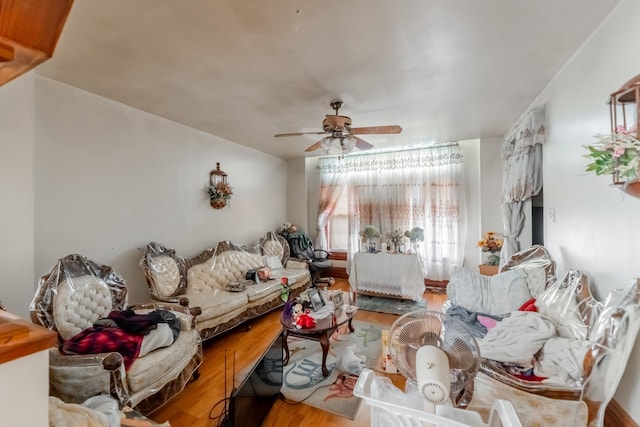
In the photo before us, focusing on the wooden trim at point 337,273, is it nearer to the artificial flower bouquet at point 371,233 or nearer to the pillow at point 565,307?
the artificial flower bouquet at point 371,233

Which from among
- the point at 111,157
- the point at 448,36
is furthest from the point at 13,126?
the point at 448,36

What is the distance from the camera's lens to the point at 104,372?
153cm

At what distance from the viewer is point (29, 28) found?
65 cm

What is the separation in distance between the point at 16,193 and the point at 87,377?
4.67 ft

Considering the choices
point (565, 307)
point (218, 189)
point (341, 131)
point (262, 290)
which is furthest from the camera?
point (218, 189)

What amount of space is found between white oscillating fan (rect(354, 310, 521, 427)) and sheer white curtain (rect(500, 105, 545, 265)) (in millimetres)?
2257

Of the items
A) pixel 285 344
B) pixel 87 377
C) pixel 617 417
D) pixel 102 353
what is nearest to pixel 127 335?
pixel 102 353

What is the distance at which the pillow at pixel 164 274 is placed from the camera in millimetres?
2793

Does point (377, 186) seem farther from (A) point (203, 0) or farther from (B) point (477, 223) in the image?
(A) point (203, 0)

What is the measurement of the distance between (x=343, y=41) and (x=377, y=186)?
357cm

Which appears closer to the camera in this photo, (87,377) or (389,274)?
(87,377)

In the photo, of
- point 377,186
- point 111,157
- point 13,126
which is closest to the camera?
point 13,126

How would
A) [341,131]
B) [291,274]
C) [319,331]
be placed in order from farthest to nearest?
1. [291,274]
2. [341,131]
3. [319,331]

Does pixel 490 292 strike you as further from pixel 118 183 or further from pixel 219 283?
pixel 118 183
